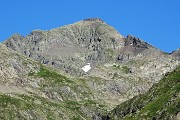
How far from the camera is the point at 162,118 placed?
655ft

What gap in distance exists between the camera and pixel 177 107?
655ft

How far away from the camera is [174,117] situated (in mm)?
188875

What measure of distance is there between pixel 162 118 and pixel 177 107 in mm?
6777

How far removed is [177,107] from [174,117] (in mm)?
11495

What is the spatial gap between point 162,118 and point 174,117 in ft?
36.3
